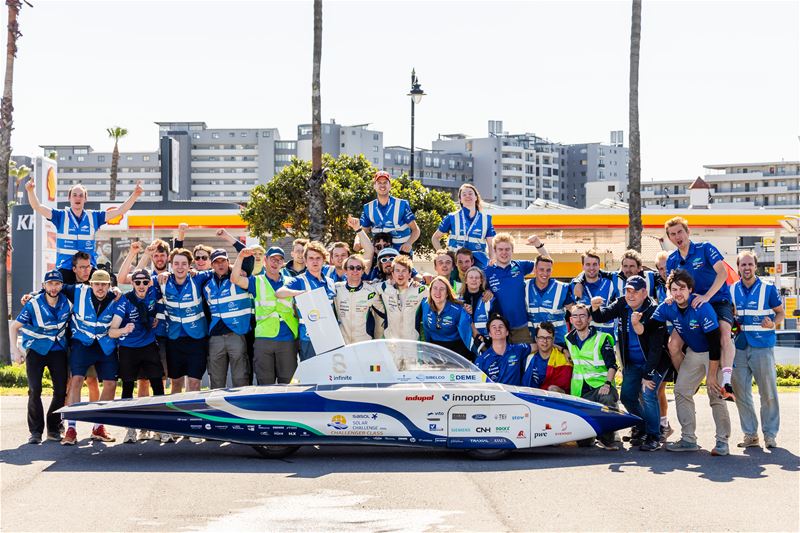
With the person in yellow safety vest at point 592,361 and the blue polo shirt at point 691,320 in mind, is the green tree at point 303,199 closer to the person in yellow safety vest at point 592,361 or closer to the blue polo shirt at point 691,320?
the person in yellow safety vest at point 592,361

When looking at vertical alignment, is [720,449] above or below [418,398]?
below

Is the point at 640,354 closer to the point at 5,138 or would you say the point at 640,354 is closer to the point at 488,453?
the point at 488,453

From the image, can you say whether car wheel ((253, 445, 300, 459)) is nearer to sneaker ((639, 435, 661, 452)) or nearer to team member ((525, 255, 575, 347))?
team member ((525, 255, 575, 347))

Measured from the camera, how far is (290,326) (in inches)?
419

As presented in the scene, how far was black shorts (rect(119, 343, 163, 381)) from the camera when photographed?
10484 millimetres

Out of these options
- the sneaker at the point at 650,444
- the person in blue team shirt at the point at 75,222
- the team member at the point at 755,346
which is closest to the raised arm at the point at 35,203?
the person in blue team shirt at the point at 75,222

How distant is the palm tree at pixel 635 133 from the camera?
62.4 feet

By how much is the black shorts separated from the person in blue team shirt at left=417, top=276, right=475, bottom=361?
2946 millimetres

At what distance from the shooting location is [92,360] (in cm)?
1040

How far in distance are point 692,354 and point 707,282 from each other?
0.87 meters

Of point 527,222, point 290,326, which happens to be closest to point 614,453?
point 290,326

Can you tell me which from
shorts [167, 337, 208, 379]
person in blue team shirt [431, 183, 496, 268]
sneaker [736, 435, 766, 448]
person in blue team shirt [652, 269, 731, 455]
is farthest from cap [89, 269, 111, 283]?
sneaker [736, 435, 766, 448]

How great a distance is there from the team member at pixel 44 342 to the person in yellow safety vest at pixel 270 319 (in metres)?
1.84

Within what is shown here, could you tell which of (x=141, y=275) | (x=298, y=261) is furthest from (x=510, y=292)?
(x=141, y=275)
